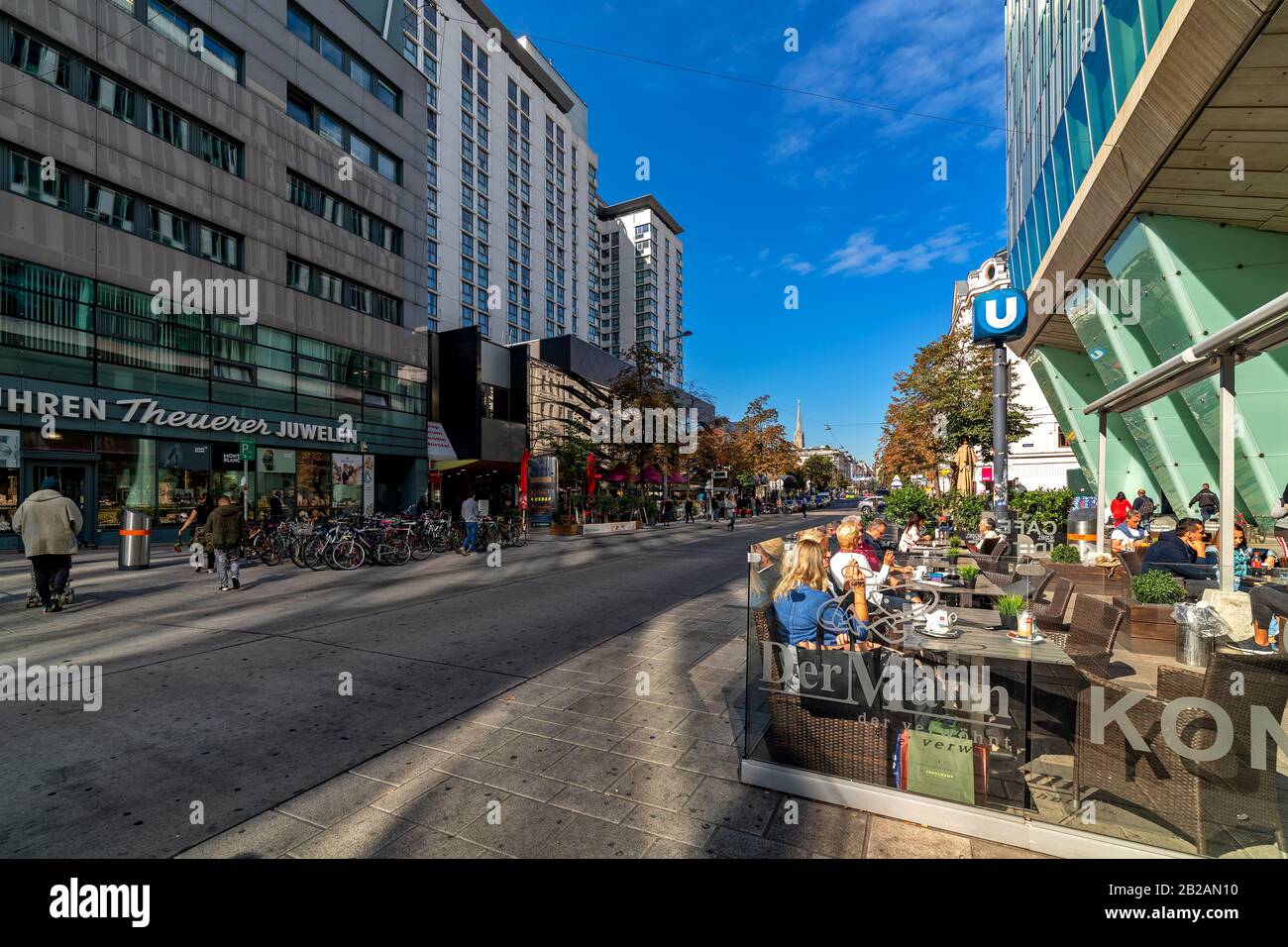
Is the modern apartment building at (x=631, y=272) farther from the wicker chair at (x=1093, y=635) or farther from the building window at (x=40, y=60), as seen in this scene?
the wicker chair at (x=1093, y=635)

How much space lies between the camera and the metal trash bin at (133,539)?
1276cm

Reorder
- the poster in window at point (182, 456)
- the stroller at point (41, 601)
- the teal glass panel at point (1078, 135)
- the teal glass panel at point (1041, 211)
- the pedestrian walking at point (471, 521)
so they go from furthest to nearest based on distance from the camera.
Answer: the poster in window at point (182, 456) → the teal glass panel at point (1041, 211) → the pedestrian walking at point (471, 521) → the teal glass panel at point (1078, 135) → the stroller at point (41, 601)

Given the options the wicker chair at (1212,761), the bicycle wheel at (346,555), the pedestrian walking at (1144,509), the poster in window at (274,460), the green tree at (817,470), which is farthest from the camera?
the green tree at (817,470)

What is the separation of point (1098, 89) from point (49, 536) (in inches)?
843

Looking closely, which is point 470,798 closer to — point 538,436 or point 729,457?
point 538,436

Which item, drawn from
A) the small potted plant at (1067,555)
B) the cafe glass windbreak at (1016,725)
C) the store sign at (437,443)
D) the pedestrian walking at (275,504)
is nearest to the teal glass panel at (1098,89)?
the small potted plant at (1067,555)

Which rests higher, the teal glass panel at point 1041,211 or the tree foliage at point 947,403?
the teal glass panel at point 1041,211

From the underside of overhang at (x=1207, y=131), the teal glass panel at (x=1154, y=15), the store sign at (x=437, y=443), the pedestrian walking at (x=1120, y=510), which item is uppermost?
the teal glass panel at (x=1154, y=15)

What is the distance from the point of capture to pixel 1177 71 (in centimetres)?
895

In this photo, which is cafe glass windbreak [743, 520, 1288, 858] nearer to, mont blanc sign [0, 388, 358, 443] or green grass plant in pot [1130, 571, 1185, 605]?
green grass plant in pot [1130, 571, 1185, 605]

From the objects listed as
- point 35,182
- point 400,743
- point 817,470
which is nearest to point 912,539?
point 400,743

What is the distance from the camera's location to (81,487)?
1667cm

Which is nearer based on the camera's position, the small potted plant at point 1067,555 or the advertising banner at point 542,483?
the small potted plant at point 1067,555

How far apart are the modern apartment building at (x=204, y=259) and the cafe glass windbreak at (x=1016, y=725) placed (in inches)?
825
